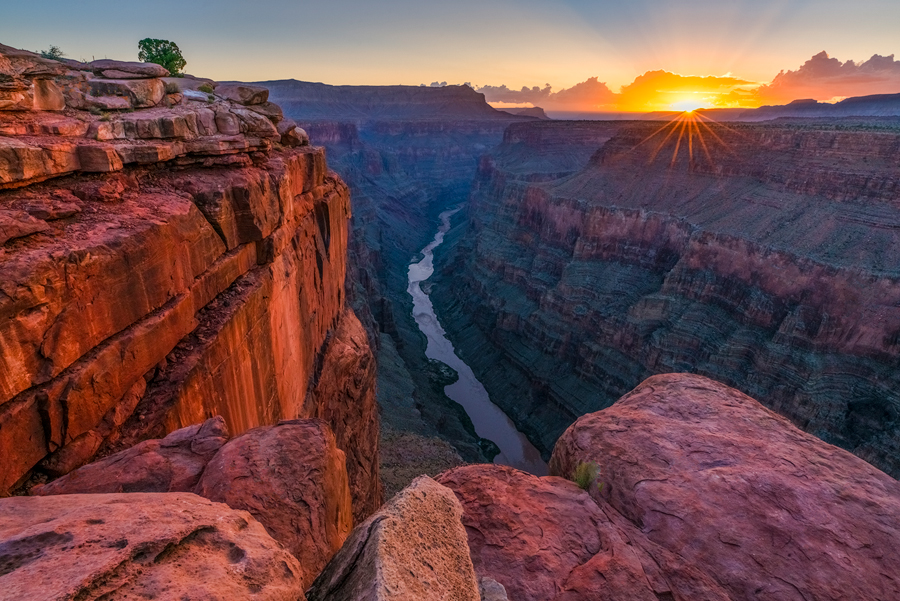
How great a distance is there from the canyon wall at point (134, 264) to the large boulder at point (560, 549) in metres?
5.01

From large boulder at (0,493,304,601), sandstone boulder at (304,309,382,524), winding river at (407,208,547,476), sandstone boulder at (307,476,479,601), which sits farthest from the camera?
winding river at (407,208,547,476)

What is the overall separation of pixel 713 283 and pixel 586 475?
34.0 meters

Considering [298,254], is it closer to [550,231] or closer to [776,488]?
[776,488]

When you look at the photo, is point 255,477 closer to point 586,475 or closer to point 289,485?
point 289,485

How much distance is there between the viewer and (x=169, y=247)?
7680mm

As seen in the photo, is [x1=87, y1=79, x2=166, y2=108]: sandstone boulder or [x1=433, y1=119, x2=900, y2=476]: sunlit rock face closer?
[x1=87, y1=79, x2=166, y2=108]: sandstone boulder

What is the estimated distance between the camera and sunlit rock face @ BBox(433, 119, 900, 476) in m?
28.2

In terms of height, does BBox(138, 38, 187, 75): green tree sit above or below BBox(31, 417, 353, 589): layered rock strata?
above

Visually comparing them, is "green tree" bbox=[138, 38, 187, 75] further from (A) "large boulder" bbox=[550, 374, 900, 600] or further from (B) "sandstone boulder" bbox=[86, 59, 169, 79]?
(A) "large boulder" bbox=[550, 374, 900, 600]

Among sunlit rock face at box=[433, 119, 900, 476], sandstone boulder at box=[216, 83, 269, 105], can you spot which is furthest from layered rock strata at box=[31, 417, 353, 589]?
sunlit rock face at box=[433, 119, 900, 476]

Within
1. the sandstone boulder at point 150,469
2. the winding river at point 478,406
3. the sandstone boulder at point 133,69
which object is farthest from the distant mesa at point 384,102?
the sandstone boulder at point 150,469

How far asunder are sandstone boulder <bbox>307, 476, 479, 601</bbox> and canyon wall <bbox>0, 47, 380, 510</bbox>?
4218mm

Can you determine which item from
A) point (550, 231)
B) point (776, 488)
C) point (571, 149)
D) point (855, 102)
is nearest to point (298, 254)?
point (776, 488)

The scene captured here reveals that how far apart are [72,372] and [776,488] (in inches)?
381
